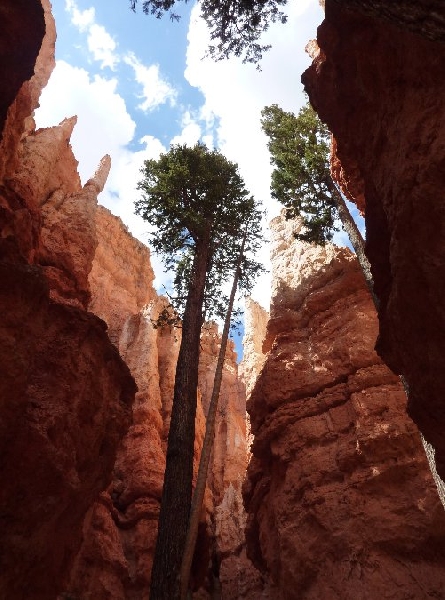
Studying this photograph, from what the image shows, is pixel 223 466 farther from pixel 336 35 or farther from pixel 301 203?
pixel 336 35

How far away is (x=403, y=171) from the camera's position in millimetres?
6566

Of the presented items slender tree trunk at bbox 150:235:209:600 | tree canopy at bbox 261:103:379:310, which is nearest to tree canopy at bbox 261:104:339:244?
tree canopy at bbox 261:103:379:310

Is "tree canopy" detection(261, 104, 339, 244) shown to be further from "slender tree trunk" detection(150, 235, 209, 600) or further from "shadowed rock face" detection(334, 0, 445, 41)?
"shadowed rock face" detection(334, 0, 445, 41)

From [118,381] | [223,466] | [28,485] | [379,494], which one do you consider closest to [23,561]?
[28,485]

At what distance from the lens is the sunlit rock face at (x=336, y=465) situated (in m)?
10.9

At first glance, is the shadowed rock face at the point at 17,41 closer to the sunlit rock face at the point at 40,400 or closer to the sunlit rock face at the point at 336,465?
the sunlit rock face at the point at 40,400

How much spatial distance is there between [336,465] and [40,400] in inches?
315

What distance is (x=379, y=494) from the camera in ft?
38.8

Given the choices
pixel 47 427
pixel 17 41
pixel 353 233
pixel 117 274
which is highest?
pixel 117 274

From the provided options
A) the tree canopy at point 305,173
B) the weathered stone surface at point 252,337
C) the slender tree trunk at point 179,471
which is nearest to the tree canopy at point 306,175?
the tree canopy at point 305,173

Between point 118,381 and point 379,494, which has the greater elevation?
point 118,381

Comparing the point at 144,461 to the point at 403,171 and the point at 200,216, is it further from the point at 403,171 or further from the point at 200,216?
the point at 403,171

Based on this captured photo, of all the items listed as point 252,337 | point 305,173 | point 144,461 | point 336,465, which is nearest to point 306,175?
point 305,173

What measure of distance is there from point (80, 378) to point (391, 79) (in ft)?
28.0
